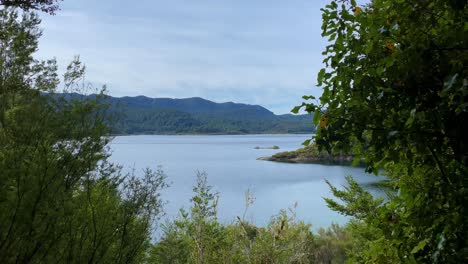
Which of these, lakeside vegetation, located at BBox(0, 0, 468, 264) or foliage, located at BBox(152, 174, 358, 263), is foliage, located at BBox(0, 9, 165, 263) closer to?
lakeside vegetation, located at BBox(0, 0, 468, 264)

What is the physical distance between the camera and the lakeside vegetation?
1.47 m

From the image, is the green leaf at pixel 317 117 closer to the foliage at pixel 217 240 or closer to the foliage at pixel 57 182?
the foliage at pixel 57 182

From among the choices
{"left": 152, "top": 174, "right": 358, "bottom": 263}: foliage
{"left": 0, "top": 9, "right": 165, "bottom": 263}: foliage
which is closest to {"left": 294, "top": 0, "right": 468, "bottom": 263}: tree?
{"left": 0, "top": 9, "right": 165, "bottom": 263}: foliage

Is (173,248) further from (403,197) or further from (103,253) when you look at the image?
(403,197)

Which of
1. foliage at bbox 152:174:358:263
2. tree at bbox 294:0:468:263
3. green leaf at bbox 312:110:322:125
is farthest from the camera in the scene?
foliage at bbox 152:174:358:263

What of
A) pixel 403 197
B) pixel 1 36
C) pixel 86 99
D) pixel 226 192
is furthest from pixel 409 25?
pixel 226 192

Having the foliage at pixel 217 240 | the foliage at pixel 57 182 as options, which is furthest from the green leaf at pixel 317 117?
the foliage at pixel 217 240

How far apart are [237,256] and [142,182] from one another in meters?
3.29

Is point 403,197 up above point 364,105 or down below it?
below

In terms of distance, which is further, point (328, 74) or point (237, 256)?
point (237, 256)

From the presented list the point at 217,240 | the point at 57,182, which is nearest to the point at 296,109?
the point at 57,182

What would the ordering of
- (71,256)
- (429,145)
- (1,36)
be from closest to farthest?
1. (429,145)
2. (71,256)
3. (1,36)

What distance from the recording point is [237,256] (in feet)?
24.7

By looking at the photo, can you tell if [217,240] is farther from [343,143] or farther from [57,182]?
[343,143]
